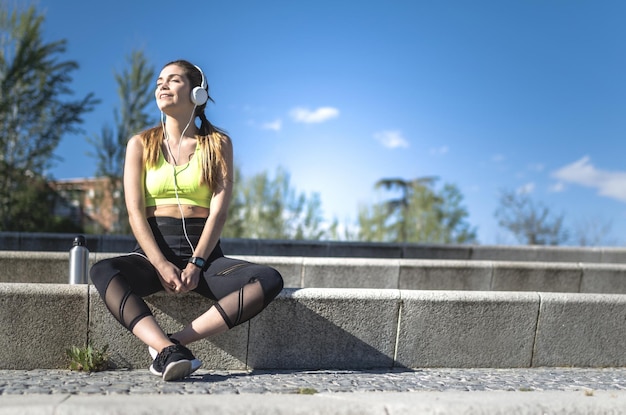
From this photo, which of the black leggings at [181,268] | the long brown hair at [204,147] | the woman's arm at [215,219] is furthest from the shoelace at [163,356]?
the long brown hair at [204,147]

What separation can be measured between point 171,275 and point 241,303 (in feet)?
1.71

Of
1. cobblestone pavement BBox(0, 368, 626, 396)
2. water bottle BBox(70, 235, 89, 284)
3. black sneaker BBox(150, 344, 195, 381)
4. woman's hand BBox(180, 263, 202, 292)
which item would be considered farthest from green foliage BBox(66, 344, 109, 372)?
water bottle BBox(70, 235, 89, 284)

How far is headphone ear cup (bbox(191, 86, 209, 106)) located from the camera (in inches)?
175

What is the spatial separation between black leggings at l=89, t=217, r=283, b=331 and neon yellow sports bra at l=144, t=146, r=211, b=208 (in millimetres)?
149

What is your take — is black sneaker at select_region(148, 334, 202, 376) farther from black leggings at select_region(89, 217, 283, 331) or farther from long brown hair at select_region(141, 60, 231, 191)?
long brown hair at select_region(141, 60, 231, 191)

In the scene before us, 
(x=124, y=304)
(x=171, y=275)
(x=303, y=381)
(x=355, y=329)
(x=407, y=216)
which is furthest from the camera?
(x=407, y=216)

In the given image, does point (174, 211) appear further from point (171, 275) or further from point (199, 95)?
point (199, 95)

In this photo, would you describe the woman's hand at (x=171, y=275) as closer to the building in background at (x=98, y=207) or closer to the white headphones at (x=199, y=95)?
the white headphones at (x=199, y=95)

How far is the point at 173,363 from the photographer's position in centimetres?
359

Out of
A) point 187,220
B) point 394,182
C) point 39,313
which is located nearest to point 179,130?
point 187,220

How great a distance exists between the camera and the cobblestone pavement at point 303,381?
11.6 feet

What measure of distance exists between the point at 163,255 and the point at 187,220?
0.32 m

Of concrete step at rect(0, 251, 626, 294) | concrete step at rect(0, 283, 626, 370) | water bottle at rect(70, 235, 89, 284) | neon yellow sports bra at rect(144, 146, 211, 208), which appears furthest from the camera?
concrete step at rect(0, 251, 626, 294)

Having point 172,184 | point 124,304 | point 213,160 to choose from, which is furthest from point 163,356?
point 213,160
